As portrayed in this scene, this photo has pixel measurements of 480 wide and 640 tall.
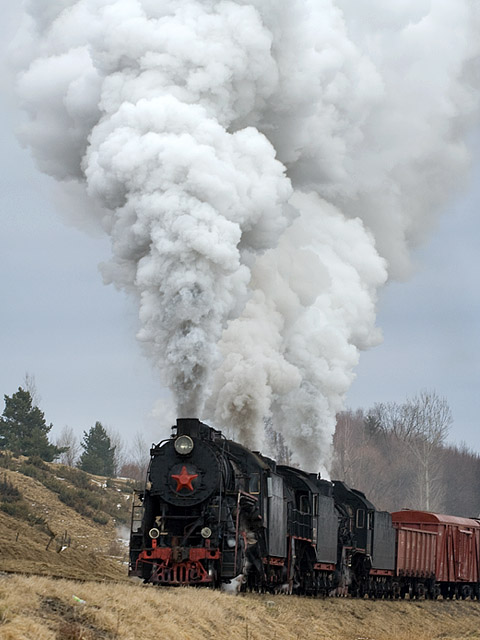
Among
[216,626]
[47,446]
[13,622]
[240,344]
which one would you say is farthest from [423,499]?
[13,622]

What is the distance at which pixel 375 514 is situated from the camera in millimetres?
27766

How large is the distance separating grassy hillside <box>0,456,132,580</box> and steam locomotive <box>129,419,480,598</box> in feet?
11.6

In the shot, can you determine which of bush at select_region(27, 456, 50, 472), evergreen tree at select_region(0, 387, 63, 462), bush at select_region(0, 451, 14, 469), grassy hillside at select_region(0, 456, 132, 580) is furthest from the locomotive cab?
evergreen tree at select_region(0, 387, 63, 462)

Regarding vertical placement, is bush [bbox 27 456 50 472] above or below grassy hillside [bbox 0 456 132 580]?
above

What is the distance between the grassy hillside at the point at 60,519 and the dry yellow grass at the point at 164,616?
18.6ft

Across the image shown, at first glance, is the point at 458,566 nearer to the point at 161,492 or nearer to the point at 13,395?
the point at 161,492

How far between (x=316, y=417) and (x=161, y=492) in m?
17.3

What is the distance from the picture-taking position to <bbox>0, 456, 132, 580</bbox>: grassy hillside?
86.7 ft

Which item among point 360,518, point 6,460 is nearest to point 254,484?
point 360,518

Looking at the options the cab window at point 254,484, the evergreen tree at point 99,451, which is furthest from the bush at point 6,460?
the cab window at point 254,484

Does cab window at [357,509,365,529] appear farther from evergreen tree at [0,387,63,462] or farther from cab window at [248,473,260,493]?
evergreen tree at [0,387,63,462]

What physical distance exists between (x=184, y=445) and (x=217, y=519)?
1.66m

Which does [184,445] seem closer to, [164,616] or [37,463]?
[164,616]

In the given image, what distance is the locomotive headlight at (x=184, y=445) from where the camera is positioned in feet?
62.4
